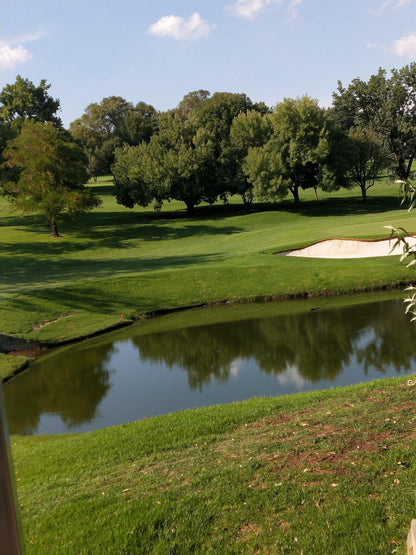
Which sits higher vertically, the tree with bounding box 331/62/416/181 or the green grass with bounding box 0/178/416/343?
the tree with bounding box 331/62/416/181

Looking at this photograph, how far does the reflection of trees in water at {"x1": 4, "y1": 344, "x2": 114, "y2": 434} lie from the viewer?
13.2 meters

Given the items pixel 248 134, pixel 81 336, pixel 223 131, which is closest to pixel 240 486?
pixel 81 336

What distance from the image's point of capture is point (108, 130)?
103 metres

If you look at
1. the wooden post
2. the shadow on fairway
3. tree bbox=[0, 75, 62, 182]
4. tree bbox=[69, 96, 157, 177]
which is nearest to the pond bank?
the shadow on fairway

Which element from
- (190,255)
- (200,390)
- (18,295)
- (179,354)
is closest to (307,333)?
(179,354)

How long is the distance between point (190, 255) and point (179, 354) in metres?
14.9

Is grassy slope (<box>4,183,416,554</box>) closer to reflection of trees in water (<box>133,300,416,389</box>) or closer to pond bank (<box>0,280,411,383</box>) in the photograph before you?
reflection of trees in water (<box>133,300,416,389</box>)

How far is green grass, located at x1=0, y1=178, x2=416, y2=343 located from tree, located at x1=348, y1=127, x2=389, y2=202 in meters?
8.46

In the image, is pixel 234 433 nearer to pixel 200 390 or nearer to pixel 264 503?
pixel 264 503

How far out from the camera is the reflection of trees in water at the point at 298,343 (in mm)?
14828

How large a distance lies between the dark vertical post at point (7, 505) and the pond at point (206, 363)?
9.91 meters

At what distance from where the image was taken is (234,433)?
28.6 ft

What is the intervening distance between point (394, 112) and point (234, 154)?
18310 mm

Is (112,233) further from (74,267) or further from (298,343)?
(298,343)
